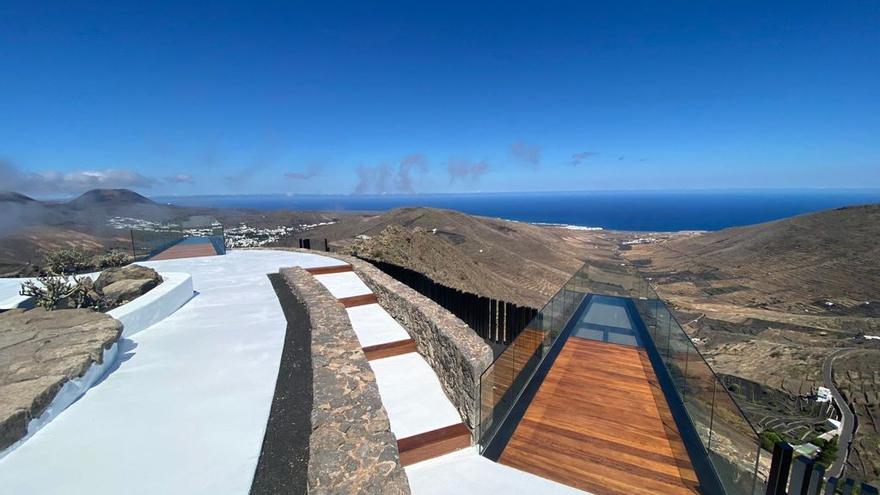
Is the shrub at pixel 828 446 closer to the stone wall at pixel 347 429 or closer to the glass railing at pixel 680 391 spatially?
the glass railing at pixel 680 391

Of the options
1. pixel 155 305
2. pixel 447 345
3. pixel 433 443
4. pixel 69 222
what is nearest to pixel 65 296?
pixel 155 305

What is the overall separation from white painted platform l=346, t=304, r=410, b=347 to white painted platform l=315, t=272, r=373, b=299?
0.51 meters

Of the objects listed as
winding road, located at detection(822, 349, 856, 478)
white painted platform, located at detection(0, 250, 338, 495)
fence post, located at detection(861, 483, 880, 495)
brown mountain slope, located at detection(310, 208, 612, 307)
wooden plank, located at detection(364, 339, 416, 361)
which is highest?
fence post, located at detection(861, 483, 880, 495)

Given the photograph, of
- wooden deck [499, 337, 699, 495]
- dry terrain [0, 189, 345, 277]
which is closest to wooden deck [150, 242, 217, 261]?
dry terrain [0, 189, 345, 277]

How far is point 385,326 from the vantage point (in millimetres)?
6812

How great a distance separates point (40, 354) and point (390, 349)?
4.04 metres

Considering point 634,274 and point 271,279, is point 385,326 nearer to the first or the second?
point 271,279

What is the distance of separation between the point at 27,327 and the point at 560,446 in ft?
19.6

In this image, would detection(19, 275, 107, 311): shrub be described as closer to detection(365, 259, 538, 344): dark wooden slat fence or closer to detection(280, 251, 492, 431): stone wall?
detection(280, 251, 492, 431): stone wall

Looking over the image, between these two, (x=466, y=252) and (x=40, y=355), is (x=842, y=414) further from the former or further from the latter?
(x=40, y=355)

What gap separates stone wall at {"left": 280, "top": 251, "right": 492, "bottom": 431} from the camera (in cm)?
435

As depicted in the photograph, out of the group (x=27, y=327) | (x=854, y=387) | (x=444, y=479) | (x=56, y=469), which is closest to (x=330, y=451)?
(x=444, y=479)

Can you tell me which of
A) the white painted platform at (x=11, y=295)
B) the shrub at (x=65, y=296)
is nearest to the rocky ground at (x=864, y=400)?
the shrub at (x=65, y=296)

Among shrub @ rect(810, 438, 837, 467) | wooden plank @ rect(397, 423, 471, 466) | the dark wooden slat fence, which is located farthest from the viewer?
shrub @ rect(810, 438, 837, 467)
